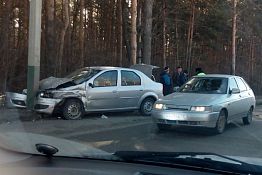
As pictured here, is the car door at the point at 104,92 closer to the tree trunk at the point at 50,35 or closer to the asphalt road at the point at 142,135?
the asphalt road at the point at 142,135

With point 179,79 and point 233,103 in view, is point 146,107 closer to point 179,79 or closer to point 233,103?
point 233,103

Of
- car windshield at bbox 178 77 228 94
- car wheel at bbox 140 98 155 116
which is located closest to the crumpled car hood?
car wheel at bbox 140 98 155 116

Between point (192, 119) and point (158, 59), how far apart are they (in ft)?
74.8

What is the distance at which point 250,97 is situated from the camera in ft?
47.2

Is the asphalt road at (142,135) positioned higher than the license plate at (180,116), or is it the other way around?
the license plate at (180,116)

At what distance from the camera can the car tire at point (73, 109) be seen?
13477 millimetres

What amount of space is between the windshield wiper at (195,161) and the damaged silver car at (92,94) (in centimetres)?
1068

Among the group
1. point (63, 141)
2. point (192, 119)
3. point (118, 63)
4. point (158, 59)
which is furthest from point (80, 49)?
point (63, 141)

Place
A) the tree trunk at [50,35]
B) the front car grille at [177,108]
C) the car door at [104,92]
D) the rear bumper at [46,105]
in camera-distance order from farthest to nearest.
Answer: the tree trunk at [50,35] → the car door at [104,92] → the rear bumper at [46,105] → the front car grille at [177,108]

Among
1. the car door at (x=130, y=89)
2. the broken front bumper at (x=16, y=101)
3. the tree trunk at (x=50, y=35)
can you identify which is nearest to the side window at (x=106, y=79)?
the car door at (x=130, y=89)

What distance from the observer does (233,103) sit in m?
12.7

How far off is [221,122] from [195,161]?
9657 millimetres

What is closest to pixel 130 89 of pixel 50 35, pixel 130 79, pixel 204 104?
pixel 130 79

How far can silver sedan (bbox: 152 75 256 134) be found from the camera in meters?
11.5
